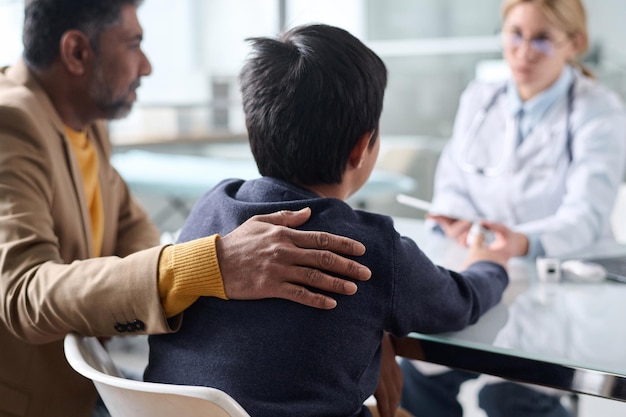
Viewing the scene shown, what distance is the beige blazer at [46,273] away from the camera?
1.06m

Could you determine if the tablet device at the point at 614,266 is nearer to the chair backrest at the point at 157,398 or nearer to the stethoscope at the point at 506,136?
the stethoscope at the point at 506,136

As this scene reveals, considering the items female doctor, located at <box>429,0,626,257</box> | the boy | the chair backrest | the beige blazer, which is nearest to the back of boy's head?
the boy

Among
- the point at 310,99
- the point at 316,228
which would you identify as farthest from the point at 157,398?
the point at 310,99

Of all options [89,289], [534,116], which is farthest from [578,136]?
[89,289]

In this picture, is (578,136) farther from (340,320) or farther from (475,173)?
(340,320)

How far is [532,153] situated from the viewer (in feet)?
6.40

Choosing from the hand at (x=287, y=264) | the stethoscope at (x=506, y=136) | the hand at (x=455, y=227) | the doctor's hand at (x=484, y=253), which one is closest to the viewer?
the hand at (x=287, y=264)

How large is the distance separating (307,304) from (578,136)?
1.16 metres

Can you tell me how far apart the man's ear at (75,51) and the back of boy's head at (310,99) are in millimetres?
442

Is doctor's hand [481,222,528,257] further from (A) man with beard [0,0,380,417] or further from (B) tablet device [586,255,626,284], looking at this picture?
(A) man with beard [0,0,380,417]

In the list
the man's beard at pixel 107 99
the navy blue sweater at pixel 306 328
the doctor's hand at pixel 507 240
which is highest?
the man's beard at pixel 107 99

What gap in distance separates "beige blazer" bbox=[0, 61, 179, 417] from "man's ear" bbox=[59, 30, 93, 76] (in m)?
0.07

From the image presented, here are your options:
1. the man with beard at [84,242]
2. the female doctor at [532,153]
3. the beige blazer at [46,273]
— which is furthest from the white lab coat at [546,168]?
the beige blazer at [46,273]

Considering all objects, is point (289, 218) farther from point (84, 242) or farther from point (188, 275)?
point (84, 242)
